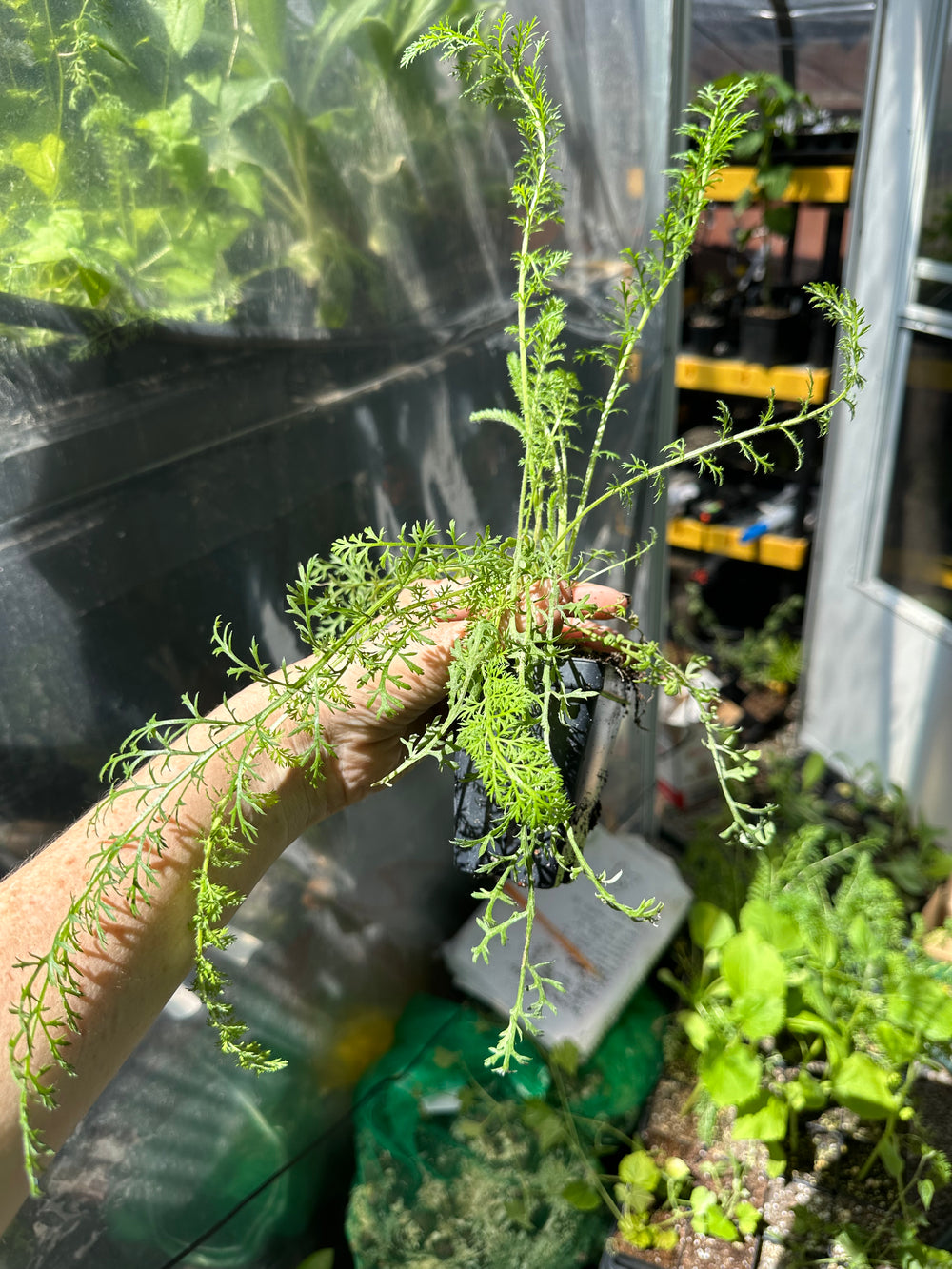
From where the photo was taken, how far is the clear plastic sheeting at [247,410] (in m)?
0.67

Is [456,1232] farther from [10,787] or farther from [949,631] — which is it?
[949,631]

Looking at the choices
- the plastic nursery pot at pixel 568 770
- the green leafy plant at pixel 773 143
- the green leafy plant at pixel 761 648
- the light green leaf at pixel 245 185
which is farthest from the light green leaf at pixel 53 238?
the green leafy plant at pixel 761 648

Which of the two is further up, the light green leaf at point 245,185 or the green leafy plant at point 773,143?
the green leafy plant at point 773,143

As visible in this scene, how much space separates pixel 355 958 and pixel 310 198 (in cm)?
92

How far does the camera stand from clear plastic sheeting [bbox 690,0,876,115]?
1.86m

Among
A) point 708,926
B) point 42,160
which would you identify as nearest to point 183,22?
point 42,160

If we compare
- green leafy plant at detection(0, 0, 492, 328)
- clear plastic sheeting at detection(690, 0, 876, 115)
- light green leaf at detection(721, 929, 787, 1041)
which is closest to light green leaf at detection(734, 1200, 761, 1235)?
light green leaf at detection(721, 929, 787, 1041)

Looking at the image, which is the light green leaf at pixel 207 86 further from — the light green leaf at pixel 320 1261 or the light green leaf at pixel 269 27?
the light green leaf at pixel 320 1261

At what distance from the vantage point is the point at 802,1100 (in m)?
1.12

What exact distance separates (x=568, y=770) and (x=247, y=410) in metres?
0.46

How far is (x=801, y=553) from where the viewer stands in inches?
88.6

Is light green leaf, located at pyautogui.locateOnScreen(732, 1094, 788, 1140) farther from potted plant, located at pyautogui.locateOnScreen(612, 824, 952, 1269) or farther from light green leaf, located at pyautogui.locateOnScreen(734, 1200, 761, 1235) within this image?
light green leaf, located at pyautogui.locateOnScreen(734, 1200, 761, 1235)

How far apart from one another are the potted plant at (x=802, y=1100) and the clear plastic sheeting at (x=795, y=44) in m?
1.76

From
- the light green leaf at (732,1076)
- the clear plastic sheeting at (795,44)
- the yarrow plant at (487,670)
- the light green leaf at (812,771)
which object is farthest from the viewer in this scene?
the light green leaf at (812,771)
